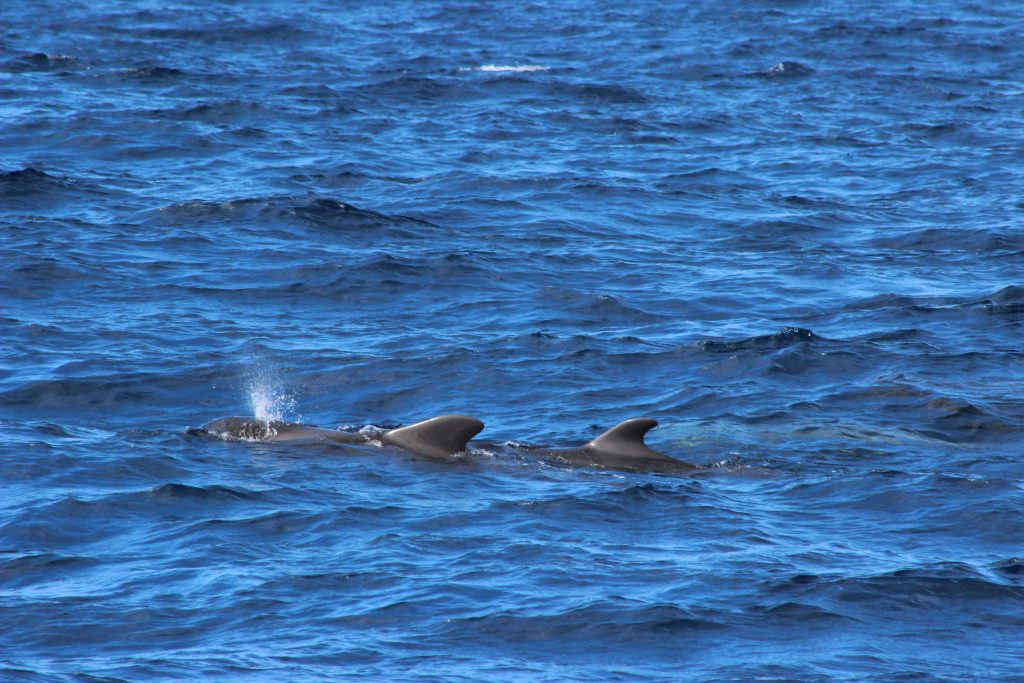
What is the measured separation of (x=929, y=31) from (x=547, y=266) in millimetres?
26680

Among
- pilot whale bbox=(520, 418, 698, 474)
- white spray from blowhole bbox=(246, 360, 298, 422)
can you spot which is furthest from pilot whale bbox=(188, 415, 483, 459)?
pilot whale bbox=(520, 418, 698, 474)

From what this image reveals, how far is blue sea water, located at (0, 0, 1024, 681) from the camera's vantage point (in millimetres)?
11711

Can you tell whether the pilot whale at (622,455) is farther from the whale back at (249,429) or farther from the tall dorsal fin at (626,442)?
the whale back at (249,429)

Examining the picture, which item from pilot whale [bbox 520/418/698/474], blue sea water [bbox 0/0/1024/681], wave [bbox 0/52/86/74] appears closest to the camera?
blue sea water [bbox 0/0/1024/681]

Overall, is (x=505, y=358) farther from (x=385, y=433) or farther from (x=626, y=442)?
(x=626, y=442)

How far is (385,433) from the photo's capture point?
16.1 metres

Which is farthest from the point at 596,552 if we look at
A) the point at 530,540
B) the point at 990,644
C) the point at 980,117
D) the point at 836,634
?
the point at 980,117

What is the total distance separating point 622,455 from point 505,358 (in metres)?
4.24

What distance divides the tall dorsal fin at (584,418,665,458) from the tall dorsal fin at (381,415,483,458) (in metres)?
1.27

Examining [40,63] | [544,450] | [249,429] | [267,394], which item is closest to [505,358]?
[267,394]

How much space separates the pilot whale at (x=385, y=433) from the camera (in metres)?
15.6

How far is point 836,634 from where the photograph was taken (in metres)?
11.6

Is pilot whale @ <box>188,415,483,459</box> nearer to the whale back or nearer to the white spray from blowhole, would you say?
the whale back

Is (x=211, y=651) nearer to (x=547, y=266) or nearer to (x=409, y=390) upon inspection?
(x=409, y=390)
